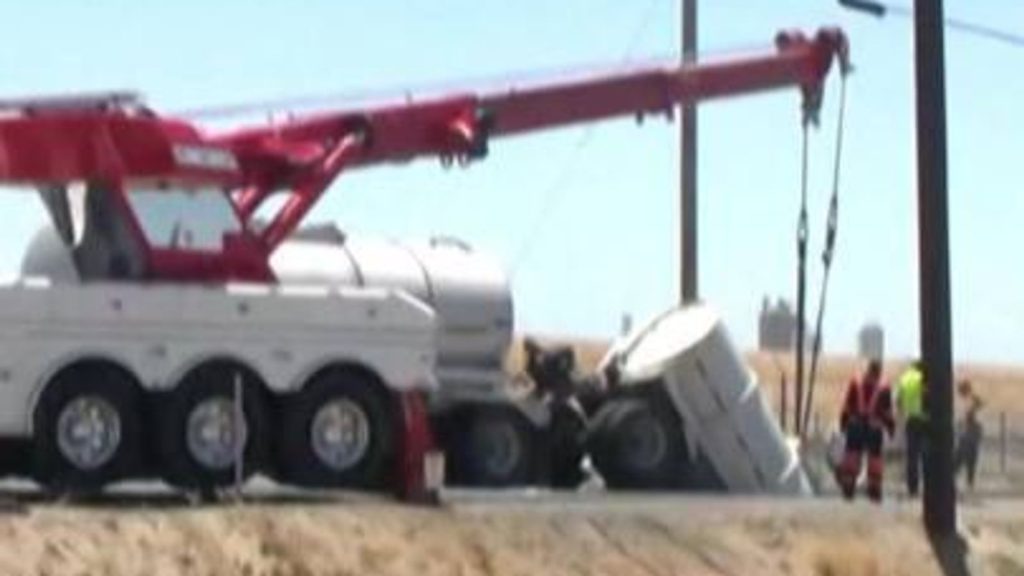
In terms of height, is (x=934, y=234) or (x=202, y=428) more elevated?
(x=934, y=234)

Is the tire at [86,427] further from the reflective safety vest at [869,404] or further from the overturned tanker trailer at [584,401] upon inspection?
the reflective safety vest at [869,404]

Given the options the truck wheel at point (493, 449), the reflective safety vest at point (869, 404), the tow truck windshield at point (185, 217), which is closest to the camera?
the tow truck windshield at point (185, 217)

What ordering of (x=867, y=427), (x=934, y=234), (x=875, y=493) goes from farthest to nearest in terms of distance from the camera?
(x=867, y=427)
(x=875, y=493)
(x=934, y=234)

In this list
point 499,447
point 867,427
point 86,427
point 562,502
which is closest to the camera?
point 86,427

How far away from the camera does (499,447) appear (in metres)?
32.3

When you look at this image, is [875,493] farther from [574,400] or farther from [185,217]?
[185,217]

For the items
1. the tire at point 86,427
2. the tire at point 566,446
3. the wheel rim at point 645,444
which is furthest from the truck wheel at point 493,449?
the tire at point 86,427

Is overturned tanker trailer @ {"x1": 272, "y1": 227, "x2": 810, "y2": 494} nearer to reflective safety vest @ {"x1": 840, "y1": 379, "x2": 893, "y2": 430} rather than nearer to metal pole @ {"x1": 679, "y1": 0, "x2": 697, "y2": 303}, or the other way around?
reflective safety vest @ {"x1": 840, "y1": 379, "x2": 893, "y2": 430}

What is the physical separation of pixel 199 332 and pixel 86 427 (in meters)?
1.28

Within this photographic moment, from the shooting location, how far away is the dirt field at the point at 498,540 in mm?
21859

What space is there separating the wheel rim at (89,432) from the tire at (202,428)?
1.38 feet

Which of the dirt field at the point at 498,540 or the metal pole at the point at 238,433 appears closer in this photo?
the dirt field at the point at 498,540

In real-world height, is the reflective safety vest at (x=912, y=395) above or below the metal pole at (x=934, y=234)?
below

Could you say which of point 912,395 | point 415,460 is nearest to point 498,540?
point 415,460
